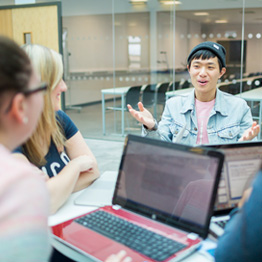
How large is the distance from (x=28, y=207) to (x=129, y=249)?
446 mm

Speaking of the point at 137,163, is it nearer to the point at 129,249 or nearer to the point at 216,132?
the point at 129,249

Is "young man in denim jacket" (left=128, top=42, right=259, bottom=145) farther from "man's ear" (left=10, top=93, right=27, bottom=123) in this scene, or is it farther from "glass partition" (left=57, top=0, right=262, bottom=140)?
"glass partition" (left=57, top=0, right=262, bottom=140)

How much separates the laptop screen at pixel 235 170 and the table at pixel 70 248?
163 millimetres

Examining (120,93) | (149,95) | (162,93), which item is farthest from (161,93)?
(120,93)

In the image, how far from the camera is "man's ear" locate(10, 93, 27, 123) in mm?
731

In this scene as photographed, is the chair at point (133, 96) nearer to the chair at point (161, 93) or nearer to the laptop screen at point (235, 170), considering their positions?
the chair at point (161, 93)

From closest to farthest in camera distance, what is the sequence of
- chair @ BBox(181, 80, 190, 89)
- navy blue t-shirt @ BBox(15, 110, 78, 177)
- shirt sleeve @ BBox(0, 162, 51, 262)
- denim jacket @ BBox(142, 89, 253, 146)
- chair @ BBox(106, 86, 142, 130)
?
shirt sleeve @ BBox(0, 162, 51, 262) → navy blue t-shirt @ BBox(15, 110, 78, 177) → denim jacket @ BBox(142, 89, 253, 146) → chair @ BBox(181, 80, 190, 89) → chair @ BBox(106, 86, 142, 130)

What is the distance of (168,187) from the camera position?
1.15m

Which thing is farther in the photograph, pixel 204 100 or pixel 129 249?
pixel 204 100

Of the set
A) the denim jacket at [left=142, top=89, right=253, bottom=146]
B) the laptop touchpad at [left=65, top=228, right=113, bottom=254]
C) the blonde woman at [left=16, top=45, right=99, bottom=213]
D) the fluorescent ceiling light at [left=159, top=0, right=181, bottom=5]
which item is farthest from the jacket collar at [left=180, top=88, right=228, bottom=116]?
the fluorescent ceiling light at [left=159, top=0, right=181, bottom=5]

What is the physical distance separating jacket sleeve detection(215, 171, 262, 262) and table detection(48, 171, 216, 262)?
212 millimetres

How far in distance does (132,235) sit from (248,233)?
43cm

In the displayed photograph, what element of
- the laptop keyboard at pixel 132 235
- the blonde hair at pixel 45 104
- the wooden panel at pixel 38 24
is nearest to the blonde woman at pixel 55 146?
the blonde hair at pixel 45 104

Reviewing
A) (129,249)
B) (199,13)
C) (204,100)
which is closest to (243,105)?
(204,100)
